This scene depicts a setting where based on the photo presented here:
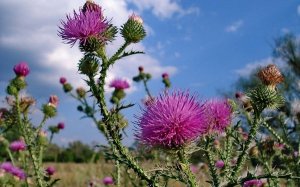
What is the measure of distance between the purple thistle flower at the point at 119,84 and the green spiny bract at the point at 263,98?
471cm

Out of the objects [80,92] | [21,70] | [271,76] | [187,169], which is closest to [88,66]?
[187,169]

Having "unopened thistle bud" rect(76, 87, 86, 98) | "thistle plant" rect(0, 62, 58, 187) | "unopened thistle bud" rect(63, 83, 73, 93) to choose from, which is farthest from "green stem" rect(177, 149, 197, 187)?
"unopened thistle bud" rect(63, 83, 73, 93)

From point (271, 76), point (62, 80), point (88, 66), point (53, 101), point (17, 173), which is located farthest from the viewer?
point (62, 80)

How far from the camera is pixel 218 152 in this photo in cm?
344

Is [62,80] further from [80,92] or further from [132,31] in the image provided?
[132,31]

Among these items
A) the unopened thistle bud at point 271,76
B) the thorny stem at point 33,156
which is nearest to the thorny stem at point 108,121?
the unopened thistle bud at point 271,76

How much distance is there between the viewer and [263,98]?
3.26 meters

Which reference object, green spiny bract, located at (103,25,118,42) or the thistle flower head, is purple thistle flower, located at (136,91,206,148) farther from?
the thistle flower head

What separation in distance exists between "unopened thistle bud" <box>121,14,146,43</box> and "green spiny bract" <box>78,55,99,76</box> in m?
0.43

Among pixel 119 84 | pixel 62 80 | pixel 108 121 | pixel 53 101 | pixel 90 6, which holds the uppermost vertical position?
pixel 62 80

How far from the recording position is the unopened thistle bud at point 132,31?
3539mm

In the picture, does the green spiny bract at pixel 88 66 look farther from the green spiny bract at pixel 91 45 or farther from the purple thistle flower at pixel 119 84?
the purple thistle flower at pixel 119 84

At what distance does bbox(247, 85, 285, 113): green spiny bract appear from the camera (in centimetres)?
327

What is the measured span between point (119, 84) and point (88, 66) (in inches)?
195
